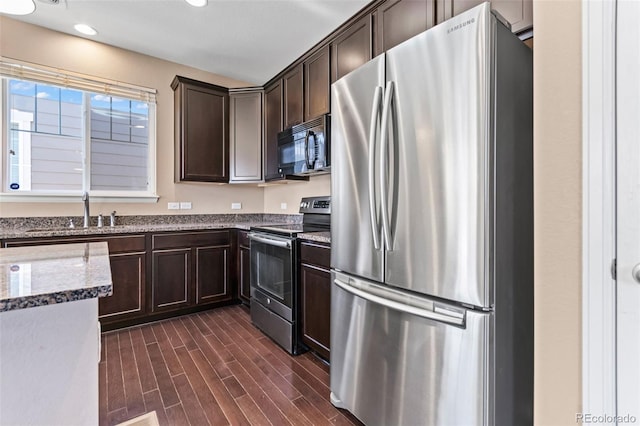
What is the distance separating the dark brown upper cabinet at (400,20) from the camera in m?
1.78

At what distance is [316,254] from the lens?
7.05 ft

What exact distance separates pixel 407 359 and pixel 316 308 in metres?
0.97

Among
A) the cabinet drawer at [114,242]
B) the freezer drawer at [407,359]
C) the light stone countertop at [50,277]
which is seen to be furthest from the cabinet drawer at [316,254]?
the cabinet drawer at [114,242]

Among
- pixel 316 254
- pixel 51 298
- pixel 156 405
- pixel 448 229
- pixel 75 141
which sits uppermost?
pixel 75 141

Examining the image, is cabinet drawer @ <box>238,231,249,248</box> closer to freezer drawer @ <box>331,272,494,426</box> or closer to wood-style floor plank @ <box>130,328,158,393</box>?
wood-style floor plank @ <box>130,328,158,393</box>

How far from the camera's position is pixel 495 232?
1.08 m

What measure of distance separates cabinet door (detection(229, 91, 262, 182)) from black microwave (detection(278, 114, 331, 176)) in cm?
52

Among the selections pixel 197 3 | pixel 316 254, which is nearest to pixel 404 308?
pixel 316 254

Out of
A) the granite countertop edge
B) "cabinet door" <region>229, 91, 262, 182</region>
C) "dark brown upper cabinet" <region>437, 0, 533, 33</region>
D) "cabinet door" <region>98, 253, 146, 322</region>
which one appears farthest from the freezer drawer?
"cabinet door" <region>229, 91, 262, 182</region>

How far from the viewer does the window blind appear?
266cm
